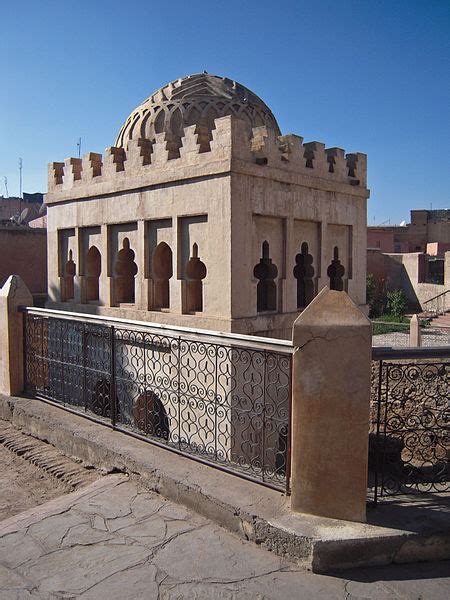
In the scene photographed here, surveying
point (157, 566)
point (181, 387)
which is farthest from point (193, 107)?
point (157, 566)

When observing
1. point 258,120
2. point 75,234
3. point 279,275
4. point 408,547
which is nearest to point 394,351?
point 408,547

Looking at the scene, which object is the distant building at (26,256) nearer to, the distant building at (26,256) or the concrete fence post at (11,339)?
the distant building at (26,256)

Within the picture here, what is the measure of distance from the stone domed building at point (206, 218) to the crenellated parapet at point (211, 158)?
0.02m

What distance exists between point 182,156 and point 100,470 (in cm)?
464

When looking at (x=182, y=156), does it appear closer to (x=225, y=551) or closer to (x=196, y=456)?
(x=196, y=456)

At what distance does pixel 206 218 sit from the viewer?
730 cm

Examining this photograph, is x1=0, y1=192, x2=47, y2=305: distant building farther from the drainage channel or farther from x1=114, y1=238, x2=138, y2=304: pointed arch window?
the drainage channel

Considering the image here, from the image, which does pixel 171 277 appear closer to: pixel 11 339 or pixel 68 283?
pixel 11 339

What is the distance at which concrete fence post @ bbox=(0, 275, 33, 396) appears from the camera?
620cm

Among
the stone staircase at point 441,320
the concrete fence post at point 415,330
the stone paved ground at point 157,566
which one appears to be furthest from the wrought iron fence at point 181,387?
the stone staircase at point 441,320

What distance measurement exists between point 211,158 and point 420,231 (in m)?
36.0

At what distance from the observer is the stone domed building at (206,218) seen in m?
7.07

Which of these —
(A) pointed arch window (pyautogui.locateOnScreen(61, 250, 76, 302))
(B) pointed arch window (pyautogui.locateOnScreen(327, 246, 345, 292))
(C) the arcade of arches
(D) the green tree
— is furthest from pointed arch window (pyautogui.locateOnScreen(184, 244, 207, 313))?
(D) the green tree

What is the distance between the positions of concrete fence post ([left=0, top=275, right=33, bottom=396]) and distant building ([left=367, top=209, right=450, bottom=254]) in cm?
3524
